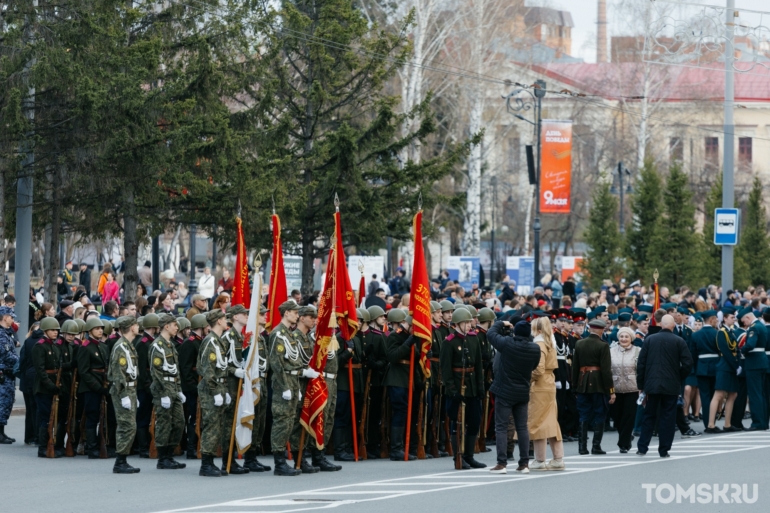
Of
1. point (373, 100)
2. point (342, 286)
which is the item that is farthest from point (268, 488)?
point (373, 100)

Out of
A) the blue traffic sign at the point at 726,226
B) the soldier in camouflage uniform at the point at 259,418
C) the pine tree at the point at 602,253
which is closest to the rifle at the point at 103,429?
the soldier in camouflage uniform at the point at 259,418

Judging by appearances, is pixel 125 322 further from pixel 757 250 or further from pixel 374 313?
pixel 757 250

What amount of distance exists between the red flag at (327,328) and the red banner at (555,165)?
1847cm

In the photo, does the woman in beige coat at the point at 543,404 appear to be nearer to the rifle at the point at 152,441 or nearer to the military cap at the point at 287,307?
the military cap at the point at 287,307

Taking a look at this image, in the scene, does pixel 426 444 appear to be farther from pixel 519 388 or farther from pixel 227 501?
pixel 227 501

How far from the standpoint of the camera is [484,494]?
12508mm

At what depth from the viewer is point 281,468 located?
14172 millimetres

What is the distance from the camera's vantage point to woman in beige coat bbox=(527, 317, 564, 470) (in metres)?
14.4

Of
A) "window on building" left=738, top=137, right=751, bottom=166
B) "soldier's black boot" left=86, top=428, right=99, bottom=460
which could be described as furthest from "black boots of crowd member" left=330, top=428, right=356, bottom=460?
"window on building" left=738, top=137, right=751, bottom=166

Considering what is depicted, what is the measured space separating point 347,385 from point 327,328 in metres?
1.11

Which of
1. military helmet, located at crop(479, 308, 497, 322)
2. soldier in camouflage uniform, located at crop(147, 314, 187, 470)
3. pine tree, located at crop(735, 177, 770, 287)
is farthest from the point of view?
pine tree, located at crop(735, 177, 770, 287)

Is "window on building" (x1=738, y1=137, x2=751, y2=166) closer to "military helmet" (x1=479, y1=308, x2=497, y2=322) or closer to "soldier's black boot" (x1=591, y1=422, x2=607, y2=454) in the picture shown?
"soldier's black boot" (x1=591, y1=422, x2=607, y2=454)

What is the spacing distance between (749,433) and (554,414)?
579 centimetres

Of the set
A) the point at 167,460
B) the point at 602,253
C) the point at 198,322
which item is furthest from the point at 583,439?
the point at 602,253
